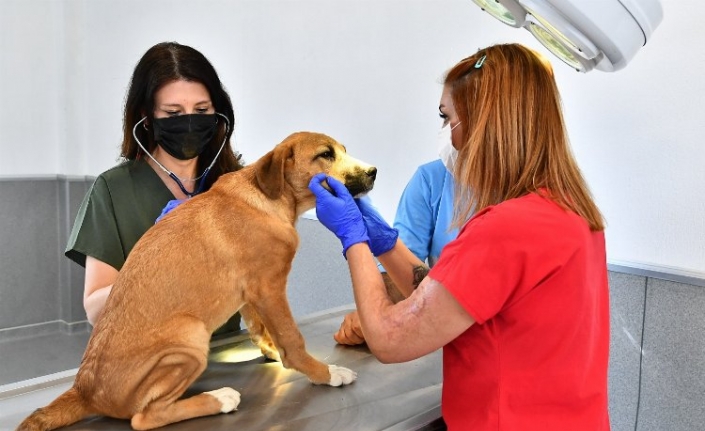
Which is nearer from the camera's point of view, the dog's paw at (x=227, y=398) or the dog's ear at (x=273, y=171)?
the dog's paw at (x=227, y=398)

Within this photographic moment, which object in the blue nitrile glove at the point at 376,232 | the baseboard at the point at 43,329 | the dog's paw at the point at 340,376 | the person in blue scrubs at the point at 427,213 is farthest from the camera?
the baseboard at the point at 43,329

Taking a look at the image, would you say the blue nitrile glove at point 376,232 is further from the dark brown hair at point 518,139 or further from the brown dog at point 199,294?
the dark brown hair at point 518,139

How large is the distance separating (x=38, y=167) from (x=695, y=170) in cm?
434

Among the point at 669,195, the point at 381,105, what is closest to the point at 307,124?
the point at 381,105

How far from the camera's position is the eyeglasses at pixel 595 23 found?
1005 millimetres

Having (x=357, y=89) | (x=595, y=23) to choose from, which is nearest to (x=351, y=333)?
(x=595, y=23)

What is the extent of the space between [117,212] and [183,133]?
273mm

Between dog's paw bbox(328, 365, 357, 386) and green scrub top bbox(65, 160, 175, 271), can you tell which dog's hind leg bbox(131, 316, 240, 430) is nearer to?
dog's paw bbox(328, 365, 357, 386)

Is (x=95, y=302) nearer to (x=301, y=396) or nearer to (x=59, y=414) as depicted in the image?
(x=59, y=414)

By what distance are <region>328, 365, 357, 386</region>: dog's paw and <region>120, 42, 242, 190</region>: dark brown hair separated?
70 centimetres

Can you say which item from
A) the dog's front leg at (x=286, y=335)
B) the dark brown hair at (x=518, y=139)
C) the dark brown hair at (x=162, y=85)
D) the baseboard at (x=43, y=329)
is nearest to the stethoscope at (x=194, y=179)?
the dark brown hair at (x=162, y=85)

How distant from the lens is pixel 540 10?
3.42 ft

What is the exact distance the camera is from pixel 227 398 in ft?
4.16

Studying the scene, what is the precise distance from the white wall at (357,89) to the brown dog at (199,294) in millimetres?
975
